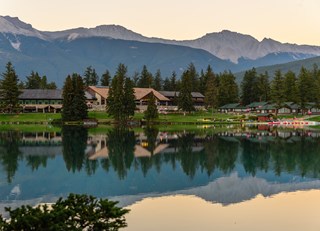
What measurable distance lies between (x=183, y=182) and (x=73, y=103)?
84.3m

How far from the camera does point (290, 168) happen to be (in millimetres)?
36094

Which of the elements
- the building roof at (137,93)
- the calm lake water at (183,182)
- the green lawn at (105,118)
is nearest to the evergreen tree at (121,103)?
the green lawn at (105,118)

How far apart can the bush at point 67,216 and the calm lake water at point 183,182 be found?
17.7 feet

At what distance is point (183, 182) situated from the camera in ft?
97.9

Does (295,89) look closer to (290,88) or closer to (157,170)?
(290,88)

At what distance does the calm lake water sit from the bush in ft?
17.7

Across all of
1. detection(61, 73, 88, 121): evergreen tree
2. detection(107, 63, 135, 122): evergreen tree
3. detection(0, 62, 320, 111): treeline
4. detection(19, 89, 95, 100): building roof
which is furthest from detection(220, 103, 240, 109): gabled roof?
detection(61, 73, 88, 121): evergreen tree

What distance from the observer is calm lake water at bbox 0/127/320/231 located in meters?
20.8

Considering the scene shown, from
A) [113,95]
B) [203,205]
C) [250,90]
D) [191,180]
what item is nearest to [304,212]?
[203,205]

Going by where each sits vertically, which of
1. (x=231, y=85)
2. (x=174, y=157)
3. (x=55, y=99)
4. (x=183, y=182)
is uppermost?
(x=231, y=85)

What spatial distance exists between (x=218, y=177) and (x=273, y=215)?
35.1 ft

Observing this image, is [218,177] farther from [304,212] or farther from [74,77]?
[74,77]

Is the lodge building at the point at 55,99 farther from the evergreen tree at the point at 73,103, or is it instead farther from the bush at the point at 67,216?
the bush at the point at 67,216

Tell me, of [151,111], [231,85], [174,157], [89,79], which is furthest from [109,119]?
[174,157]
